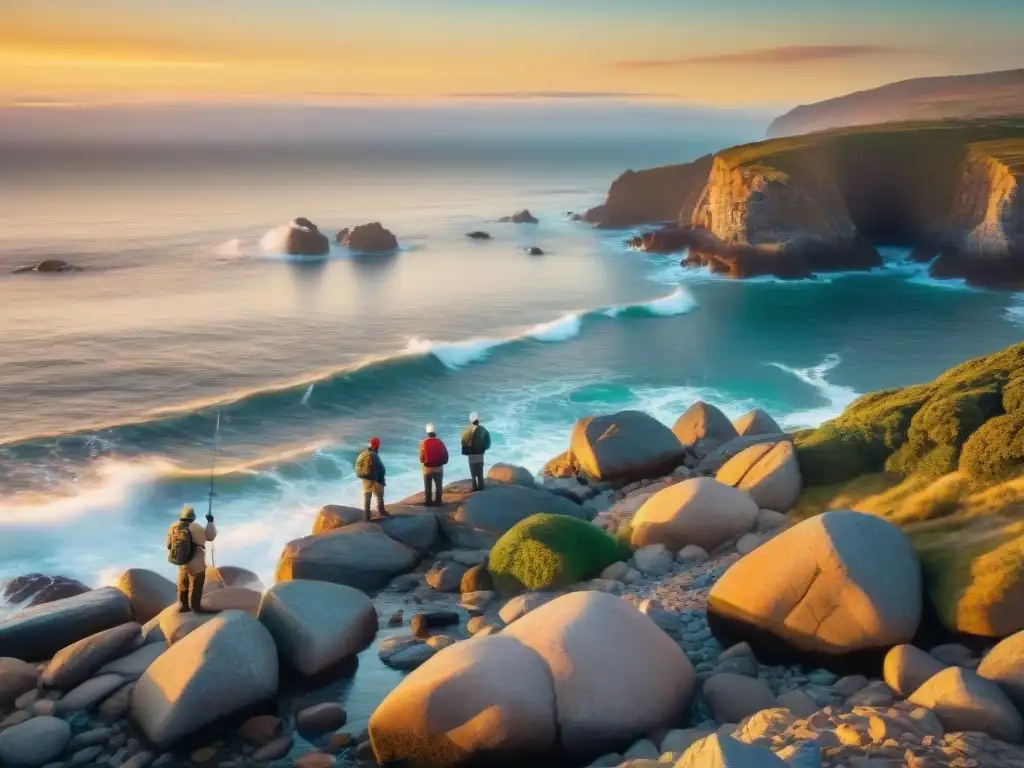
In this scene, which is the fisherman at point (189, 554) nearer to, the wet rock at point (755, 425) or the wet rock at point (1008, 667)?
the wet rock at point (1008, 667)

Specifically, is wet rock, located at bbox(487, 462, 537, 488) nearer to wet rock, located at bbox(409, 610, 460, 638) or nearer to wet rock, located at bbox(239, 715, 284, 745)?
wet rock, located at bbox(409, 610, 460, 638)

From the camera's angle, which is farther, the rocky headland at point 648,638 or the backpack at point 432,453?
the backpack at point 432,453

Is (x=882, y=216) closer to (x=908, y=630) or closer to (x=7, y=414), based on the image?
(x=7, y=414)

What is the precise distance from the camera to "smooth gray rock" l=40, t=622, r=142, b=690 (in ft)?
38.1

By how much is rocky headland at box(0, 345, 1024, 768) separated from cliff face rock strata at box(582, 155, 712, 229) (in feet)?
249

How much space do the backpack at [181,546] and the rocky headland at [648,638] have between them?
80 cm

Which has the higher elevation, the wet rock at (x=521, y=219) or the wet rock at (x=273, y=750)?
the wet rock at (x=521, y=219)

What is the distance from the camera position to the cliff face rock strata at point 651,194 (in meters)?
88.9

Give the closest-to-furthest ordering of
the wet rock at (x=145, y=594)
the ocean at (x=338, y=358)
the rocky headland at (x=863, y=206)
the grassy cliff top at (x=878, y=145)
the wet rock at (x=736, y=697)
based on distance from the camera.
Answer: the wet rock at (x=736, y=697)
the wet rock at (x=145, y=594)
the ocean at (x=338, y=358)
the rocky headland at (x=863, y=206)
the grassy cliff top at (x=878, y=145)

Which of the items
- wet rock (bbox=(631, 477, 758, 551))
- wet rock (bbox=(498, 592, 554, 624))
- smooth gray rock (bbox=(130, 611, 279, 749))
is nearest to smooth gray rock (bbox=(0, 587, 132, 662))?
smooth gray rock (bbox=(130, 611, 279, 749))

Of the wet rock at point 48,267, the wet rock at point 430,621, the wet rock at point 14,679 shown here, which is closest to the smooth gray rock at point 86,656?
the wet rock at point 14,679

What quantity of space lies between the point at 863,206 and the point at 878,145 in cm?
525

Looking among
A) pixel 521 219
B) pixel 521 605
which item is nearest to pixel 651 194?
pixel 521 219

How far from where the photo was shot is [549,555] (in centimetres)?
1420
